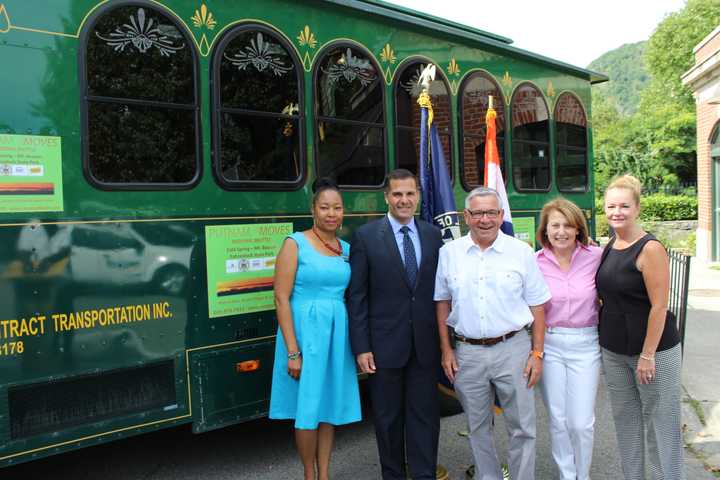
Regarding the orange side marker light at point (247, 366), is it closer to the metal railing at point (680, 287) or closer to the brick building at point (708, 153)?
the metal railing at point (680, 287)

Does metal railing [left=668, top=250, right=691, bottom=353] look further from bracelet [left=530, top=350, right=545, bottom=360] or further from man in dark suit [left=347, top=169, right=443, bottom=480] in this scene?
man in dark suit [left=347, top=169, right=443, bottom=480]

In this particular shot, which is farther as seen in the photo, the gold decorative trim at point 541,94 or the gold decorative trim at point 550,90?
the gold decorative trim at point 550,90

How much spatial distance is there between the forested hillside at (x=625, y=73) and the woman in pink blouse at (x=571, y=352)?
127 m

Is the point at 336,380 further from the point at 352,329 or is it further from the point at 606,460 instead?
the point at 606,460

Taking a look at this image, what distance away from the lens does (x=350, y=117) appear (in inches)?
179

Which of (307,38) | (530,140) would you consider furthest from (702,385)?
(307,38)

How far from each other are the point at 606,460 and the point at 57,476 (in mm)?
3635

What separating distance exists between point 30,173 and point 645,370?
3.28 meters

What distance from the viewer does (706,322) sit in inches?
348

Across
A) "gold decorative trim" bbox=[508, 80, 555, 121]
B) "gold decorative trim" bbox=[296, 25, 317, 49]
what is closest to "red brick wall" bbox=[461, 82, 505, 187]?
"gold decorative trim" bbox=[508, 80, 555, 121]

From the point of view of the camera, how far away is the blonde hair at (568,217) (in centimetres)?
355

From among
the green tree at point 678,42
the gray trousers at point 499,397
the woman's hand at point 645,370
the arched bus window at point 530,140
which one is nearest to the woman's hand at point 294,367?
the gray trousers at point 499,397

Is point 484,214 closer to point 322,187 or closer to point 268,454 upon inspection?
point 322,187

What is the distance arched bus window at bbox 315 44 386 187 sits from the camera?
437 cm
